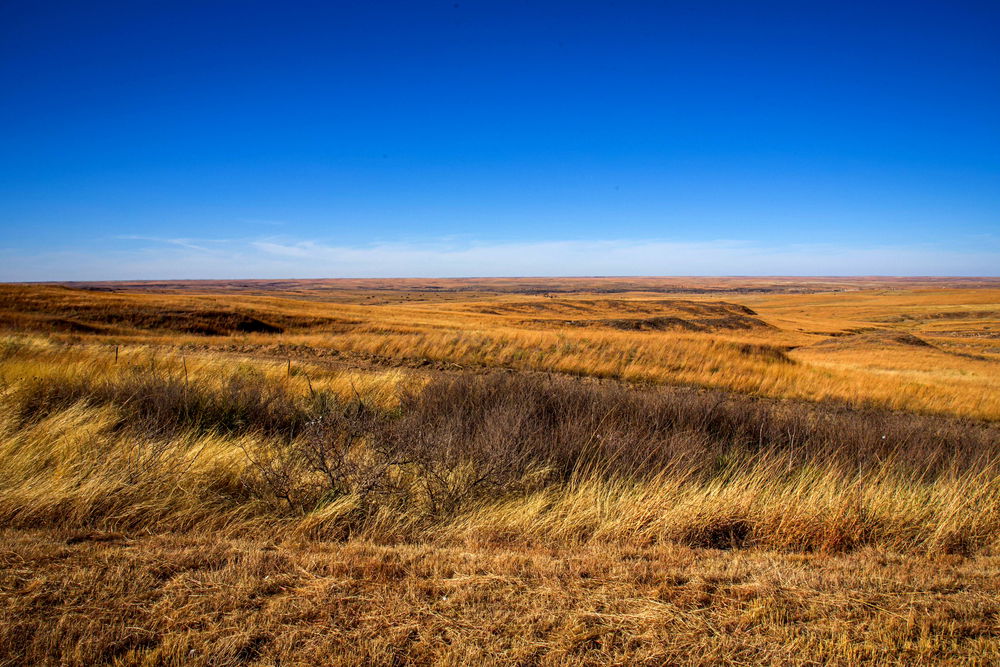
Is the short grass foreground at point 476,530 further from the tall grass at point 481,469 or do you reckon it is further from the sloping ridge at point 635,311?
the sloping ridge at point 635,311

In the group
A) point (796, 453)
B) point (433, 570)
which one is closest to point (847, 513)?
point (796, 453)

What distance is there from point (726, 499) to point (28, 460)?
21.9 feet

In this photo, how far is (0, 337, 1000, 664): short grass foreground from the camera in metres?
2.50

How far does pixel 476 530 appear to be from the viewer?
13.4 ft

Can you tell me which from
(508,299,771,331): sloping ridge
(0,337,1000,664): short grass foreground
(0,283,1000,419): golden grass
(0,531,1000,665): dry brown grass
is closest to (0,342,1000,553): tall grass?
(0,337,1000,664): short grass foreground

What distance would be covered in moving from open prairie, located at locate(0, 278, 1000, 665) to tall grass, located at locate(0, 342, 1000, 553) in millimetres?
35

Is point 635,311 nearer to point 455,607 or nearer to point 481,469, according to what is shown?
point 481,469

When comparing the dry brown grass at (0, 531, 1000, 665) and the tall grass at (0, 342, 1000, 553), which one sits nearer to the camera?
the dry brown grass at (0, 531, 1000, 665)

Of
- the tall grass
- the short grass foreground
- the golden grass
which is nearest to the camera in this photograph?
the short grass foreground

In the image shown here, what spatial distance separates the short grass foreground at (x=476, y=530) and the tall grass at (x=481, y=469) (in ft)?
0.11

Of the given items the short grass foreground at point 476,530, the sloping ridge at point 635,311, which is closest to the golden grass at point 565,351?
the short grass foreground at point 476,530

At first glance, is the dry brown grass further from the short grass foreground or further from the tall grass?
the tall grass

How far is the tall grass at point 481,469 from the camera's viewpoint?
416 centimetres

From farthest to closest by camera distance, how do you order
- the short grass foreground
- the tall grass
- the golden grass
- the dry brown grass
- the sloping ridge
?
the sloping ridge, the golden grass, the tall grass, the short grass foreground, the dry brown grass
